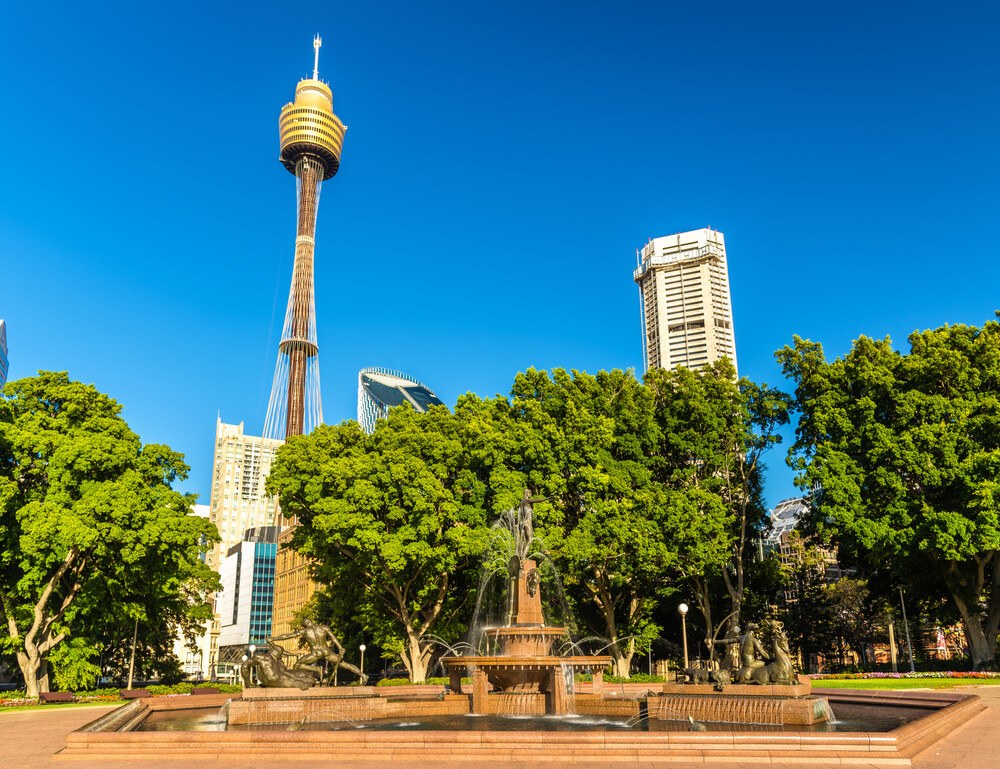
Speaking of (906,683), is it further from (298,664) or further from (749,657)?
(298,664)

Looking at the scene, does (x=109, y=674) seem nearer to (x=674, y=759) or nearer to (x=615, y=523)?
(x=615, y=523)

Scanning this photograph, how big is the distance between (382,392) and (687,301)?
204 ft

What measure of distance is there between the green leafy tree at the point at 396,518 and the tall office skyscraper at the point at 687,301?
122m

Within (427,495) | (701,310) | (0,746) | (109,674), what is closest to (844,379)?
(427,495)

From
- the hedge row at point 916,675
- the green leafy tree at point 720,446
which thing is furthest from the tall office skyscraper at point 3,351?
the hedge row at point 916,675

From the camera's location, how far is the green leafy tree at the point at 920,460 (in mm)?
30641

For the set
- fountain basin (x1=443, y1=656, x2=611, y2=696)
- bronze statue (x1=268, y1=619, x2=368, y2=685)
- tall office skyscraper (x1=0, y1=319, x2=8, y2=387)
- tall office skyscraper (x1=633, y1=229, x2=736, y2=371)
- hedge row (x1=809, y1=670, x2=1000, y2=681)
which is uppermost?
tall office skyscraper (x1=633, y1=229, x2=736, y2=371)

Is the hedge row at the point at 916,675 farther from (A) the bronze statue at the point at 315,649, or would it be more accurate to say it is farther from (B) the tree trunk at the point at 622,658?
(A) the bronze statue at the point at 315,649

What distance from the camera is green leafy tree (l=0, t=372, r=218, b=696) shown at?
97.3ft

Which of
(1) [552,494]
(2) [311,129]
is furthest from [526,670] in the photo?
(2) [311,129]

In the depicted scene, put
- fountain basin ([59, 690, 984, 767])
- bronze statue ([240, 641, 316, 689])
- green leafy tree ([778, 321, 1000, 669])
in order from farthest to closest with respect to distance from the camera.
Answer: green leafy tree ([778, 321, 1000, 669]), bronze statue ([240, 641, 316, 689]), fountain basin ([59, 690, 984, 767])

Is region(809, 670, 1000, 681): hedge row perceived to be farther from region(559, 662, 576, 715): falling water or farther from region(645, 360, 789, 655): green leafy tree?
region(559, 662, 576, 715): falling water

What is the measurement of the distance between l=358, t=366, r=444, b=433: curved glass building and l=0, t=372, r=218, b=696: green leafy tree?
116834mm

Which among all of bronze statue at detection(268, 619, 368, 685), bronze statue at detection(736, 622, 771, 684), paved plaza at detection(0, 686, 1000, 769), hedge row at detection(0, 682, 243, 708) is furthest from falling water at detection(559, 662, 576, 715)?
hedge row at detection(0, 682, 243, 708)
